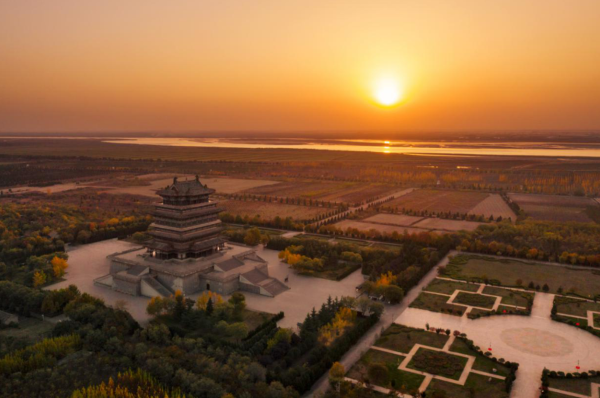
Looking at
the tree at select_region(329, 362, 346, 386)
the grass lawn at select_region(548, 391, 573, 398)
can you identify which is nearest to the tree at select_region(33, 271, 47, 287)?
the tree at select_region(329, 362, 346, 386)

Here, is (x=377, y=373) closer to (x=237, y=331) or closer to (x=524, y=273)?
(x=237, y=331)

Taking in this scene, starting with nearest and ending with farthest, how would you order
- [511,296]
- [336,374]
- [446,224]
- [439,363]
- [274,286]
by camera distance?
1. [336,374]
2. [439,363]
3. [511,296]
4. [274,286]
5. [446,224]

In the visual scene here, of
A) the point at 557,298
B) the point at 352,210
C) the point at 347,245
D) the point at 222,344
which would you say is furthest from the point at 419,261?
the point at 352,210

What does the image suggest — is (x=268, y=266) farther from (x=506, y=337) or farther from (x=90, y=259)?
(x=506, y=337)

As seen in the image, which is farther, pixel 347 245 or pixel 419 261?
pixel 347 245

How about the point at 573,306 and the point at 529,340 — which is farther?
the point at 573,306

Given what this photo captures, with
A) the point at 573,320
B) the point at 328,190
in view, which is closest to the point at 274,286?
the point at 573,320
